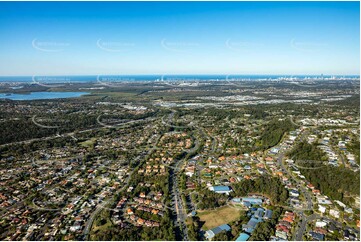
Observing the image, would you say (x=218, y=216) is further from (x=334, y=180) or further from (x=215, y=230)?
(x=334, y=180)

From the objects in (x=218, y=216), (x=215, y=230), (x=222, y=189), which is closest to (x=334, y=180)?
(x=222, y=189)

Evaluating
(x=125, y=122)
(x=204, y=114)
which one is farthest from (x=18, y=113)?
(x=204, y=114)

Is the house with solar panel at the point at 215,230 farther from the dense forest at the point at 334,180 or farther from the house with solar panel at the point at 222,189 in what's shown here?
the dense forest at the point at 334,180

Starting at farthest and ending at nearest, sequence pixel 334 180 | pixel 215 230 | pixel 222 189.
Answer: pixel 334 180 → pixel 222 189 → pixel 215 230

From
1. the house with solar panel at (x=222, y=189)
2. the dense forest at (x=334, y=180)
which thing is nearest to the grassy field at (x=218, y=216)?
the house with solar panel at (x=222, y=189)

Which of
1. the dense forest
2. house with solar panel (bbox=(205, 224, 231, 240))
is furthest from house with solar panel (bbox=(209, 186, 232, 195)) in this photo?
the dense forest

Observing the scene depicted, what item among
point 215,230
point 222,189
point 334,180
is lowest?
point 215,230

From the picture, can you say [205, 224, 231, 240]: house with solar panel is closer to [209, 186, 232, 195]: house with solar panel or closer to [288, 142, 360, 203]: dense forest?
[209, 186, 232, 195]: house with solar panel

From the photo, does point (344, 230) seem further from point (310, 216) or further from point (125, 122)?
point (125, 122)

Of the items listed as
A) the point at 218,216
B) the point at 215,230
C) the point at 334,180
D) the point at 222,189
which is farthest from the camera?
the point at 334,180
